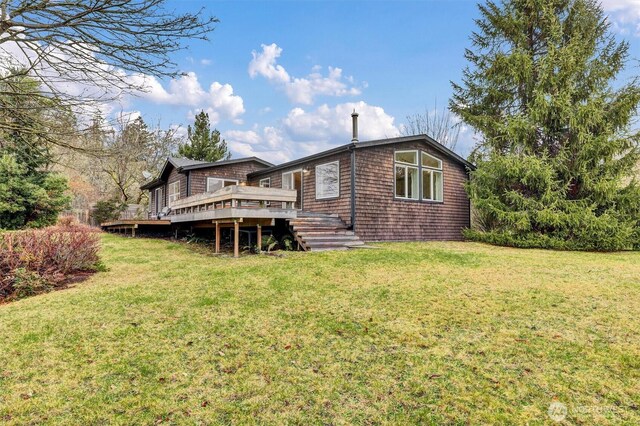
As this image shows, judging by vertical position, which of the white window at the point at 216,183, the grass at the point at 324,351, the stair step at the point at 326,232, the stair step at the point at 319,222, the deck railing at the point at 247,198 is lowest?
the grass at the point at 324,351

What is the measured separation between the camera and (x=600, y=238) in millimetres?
10273

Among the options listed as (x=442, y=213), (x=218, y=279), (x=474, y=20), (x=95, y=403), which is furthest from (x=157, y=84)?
(x=474, y=20)

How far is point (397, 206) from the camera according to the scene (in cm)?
1155

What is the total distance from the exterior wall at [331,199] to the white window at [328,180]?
0.47ft

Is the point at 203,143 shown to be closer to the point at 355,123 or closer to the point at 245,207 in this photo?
the point at 355,123

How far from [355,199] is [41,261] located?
7.59m

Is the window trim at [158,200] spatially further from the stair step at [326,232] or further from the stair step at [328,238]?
the stair step at [328,238]

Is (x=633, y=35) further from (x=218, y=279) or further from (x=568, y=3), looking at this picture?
(x=218, y=279)

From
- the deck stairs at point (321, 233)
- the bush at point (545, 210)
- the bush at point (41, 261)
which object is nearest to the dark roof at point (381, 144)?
the bush at point (545, 210)

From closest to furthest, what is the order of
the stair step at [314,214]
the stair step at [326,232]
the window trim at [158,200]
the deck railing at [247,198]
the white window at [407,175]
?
the deck railing at [247,198] → the stair step at [326,232] → the stair step at [314,214] → the white window at [407,175] → the window trim at [158,200]

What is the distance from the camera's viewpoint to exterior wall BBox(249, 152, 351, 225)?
35.3 ft

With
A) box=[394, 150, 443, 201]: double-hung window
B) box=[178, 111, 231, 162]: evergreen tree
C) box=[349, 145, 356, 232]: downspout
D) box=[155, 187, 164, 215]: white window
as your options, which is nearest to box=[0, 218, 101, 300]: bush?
box=[349, 145, 356, 232]: downspout

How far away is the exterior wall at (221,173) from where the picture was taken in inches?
616

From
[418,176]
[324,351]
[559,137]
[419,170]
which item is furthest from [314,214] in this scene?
[559,137]
